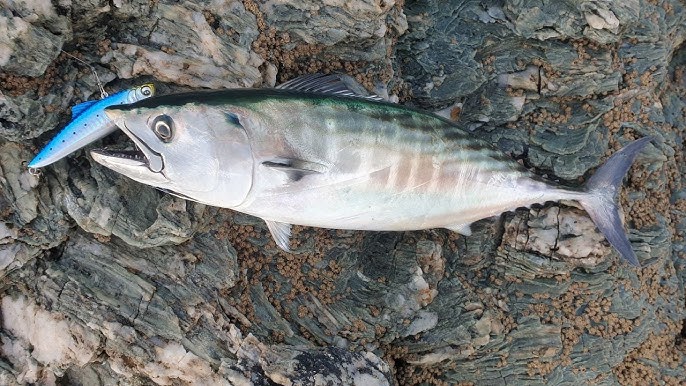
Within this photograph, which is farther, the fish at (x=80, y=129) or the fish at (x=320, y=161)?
the fish at (x=80, y=129)

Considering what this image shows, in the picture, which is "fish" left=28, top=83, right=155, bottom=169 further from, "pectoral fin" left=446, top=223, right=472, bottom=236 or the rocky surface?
"pectoral fin" left=446, top=223, right=472, bottom=236

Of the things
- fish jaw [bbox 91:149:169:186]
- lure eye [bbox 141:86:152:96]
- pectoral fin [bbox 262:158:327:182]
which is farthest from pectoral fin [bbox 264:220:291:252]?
lure eye [bbox 141:86:152:96]

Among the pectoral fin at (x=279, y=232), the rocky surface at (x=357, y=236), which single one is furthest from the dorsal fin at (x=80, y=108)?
the pectoral fin at (x=279, y=232)

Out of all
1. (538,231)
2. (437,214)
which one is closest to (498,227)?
(538,231)

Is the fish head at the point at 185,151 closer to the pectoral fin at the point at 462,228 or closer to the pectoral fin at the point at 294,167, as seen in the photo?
the pectoral fin at the point at 294,167

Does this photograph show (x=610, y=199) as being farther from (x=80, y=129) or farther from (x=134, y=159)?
(x=80, y=129)
